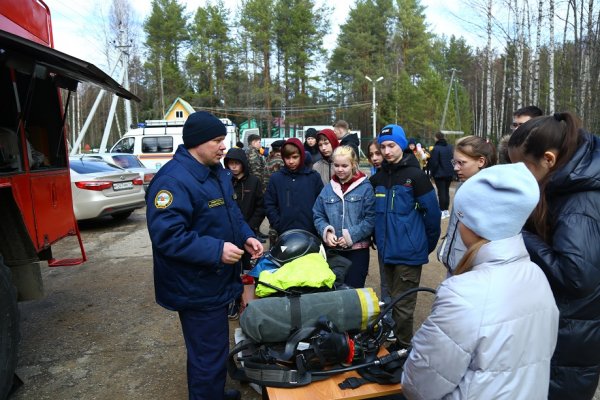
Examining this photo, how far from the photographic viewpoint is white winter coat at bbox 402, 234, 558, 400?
4.65ft

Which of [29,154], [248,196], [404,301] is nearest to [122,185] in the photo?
[248,196]

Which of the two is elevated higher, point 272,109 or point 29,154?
point 272,109

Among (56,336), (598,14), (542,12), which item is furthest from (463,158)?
(542,12)

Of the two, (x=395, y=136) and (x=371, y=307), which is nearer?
(x=371, y=307)

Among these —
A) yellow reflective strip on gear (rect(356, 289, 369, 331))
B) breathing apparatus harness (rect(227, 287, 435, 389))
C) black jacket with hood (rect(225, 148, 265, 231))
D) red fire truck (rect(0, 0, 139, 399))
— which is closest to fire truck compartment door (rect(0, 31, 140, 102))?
red fire truck (rect(0, 0, 139, 399))

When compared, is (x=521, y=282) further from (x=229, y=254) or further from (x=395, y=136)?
(x=395, y=136)

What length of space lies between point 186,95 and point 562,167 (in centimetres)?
3971

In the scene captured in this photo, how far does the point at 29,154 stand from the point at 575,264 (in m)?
4.34

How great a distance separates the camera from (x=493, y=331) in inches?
55.4

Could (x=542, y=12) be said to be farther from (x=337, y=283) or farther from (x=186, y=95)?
(x=186, y=95)

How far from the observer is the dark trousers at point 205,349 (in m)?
2.52

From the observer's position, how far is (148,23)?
128ft

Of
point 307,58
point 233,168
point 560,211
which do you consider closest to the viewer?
point 560,211

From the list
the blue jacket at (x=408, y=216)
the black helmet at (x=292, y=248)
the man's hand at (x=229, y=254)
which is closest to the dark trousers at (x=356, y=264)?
the blue jacket at (x=408, y=216)
